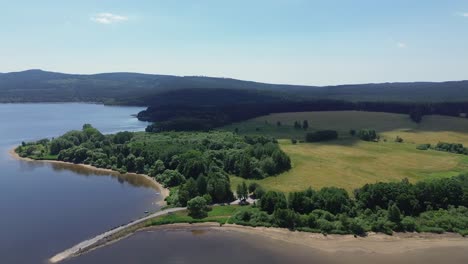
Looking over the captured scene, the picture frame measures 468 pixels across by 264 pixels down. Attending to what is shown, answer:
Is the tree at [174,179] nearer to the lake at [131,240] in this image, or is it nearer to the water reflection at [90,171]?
the water reflection at [90,171]

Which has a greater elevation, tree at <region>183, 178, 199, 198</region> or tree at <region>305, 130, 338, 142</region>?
tree at <region>305, 130, 338, 142</region>

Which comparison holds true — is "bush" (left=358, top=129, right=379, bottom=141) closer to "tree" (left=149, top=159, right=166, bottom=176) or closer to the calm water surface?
"tree" (left=149, top=159, right=166, bottom=176)

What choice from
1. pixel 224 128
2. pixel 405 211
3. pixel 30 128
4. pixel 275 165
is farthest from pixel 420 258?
pixel 30 128

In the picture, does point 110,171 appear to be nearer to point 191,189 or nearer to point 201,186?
point 201,186

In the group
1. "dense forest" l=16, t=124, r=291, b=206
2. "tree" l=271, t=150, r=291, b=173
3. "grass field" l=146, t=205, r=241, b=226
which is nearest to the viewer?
"grass field" l=146, t=205, r=241, b=226

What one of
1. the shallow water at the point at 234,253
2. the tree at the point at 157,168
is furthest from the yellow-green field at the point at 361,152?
the shallow water at the point at 234,253

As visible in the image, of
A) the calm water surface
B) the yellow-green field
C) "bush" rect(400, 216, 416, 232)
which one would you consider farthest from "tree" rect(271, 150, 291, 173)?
"bush" rect(400, 216, 416, 232)
